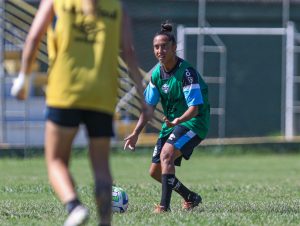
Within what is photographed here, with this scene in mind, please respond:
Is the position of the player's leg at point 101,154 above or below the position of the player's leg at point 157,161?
above

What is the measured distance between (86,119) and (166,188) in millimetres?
3349

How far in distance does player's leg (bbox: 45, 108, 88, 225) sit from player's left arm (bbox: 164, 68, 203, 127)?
3067 millimetres

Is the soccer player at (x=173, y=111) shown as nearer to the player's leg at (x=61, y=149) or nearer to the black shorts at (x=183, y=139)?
the black shorts at (x=183, y=139)

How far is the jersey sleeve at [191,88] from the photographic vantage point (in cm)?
975

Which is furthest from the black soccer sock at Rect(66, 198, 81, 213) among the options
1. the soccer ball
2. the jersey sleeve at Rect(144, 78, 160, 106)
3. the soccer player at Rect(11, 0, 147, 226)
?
the jersey sleeve at Rect(144, 78, 160, 106)

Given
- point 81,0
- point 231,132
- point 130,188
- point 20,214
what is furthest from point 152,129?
point 81,0

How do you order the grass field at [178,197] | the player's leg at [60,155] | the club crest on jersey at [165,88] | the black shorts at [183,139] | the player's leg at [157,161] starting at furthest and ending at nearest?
1. the player's leg at [157,161]
2. the club crest on jersey at [165,88]
3. the black shorts at [183,139]
4. the grass field at [178,197]
5. the player's leg at [60,155]


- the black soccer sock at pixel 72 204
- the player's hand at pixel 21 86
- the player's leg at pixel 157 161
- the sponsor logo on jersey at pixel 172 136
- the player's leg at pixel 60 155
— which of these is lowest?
the player's leg at pixel 157 161

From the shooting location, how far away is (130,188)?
42.0ft

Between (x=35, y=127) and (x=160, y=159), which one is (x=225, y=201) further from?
(x=35, y=127)

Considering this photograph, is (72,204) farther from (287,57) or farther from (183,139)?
(287,57)

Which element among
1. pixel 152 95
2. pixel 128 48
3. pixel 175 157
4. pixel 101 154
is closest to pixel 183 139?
pixel 175 157

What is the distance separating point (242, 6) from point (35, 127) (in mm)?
6895

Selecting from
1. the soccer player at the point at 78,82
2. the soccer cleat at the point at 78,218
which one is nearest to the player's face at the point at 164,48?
the soccer player at the point at 78,82
